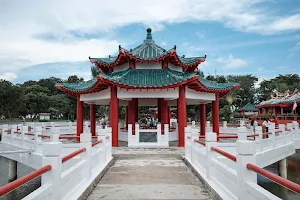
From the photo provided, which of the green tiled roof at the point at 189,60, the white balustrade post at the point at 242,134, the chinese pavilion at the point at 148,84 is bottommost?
the white balustrade post at the point at 242,134

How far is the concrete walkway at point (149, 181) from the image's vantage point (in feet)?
19.9

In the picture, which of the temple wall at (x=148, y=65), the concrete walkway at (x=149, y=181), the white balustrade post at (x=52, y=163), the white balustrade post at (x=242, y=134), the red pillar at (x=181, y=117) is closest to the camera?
the white balustrade post at (x=52, y=163)

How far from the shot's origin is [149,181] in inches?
288

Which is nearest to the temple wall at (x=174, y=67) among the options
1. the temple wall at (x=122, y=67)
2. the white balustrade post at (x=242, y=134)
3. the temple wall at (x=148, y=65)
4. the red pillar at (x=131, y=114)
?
the temple wall at (x=148, y=65)

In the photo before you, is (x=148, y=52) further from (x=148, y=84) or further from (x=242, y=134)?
(x=242, y=134)

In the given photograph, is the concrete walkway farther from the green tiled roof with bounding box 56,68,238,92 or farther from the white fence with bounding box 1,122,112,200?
the green tiled roof with bounding box 56,68,238,92

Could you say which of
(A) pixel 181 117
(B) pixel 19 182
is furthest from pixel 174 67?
(B) pixel 19 182

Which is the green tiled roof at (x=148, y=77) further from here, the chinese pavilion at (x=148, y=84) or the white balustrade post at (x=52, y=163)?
the white balustrade post at (x=52, y=163)

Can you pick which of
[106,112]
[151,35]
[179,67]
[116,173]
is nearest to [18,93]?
[106,112]

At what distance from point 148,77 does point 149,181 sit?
29.6 ft

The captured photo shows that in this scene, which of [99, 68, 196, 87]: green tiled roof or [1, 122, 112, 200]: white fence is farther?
[99, 68, 196, 87]: green tiled roof

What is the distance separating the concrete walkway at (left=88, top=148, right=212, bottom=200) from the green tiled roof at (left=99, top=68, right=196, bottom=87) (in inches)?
186

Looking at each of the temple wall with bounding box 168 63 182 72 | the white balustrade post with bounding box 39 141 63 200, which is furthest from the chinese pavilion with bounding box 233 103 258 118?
the white balustrade post with bounding box 39 141 63 200

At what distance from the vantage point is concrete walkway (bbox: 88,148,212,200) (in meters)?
6.06
